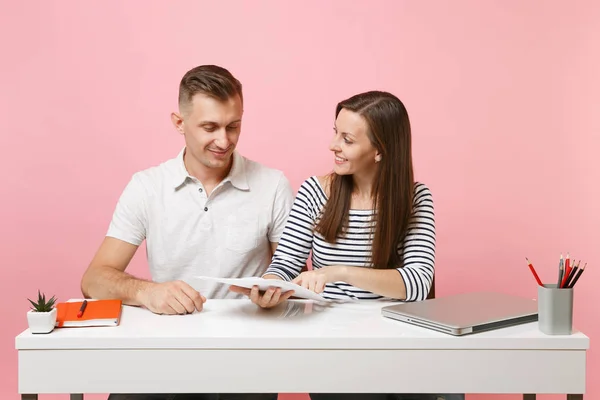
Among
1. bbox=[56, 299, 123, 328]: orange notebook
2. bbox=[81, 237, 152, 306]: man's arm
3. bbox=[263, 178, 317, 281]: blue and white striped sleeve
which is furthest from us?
bbox=[263, 178, 317, 281]: blue and white striped sleeve

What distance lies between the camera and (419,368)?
1.78 metres

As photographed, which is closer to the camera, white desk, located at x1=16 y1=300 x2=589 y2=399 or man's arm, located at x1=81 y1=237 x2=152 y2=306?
white desk, located at x1=16 y1=300 x2=589 y2=399

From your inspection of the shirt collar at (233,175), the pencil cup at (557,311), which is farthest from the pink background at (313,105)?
the pencil cup at (557,311)

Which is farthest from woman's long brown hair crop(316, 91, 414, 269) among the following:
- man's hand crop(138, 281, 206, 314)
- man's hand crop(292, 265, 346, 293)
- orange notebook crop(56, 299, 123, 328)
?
orange notebook crop(56, 299, 123, 328)

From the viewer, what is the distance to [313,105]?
11.3 feet

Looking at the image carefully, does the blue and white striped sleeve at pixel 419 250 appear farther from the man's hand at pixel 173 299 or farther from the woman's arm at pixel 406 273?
the man's hand at pixel 173 299

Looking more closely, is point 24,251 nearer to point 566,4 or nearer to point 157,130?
point 157,130

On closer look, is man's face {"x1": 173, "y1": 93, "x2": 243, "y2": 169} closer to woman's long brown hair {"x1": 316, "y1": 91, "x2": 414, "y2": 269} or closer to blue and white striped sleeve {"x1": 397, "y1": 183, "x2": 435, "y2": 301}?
woman's long brown hair {"x1": 316, "y1": 91, "x2": 414, "y2": 269}

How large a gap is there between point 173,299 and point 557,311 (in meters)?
0.98

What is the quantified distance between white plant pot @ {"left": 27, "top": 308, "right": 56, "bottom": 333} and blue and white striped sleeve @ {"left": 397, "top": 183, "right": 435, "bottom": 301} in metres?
0.99

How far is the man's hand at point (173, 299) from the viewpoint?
78.9 inches

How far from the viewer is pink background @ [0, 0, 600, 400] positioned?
3.44m

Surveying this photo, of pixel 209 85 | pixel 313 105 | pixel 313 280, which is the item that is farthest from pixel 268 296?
pixel 313 105

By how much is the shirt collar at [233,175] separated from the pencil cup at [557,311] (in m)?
1.15
